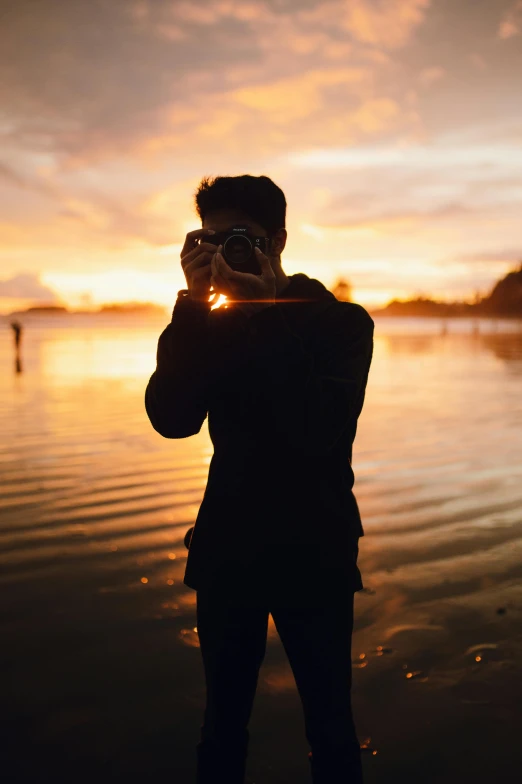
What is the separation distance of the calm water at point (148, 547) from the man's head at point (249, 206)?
2268mm

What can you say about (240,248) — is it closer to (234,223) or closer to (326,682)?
(234,223)

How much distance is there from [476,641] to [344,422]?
2.39 m

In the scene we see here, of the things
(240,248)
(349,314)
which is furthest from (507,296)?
(240,248)

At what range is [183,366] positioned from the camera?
5.14 ft

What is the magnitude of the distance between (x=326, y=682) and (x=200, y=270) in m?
1.23

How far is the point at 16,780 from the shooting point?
2334mm

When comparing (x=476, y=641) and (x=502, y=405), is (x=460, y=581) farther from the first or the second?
(x=502, y=405)

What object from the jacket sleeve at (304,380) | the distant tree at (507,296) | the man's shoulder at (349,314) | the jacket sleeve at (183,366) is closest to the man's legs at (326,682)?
the jacket sleeve at (304,380)

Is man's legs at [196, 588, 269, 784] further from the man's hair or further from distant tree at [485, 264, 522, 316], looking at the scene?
distant tree at [485, 264, 522, 316]

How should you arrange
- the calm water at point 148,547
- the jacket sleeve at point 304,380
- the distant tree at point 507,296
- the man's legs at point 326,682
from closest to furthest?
the jacket sleeve at point 304,380
the man's legs at point 326,682
the calm water at point 148,547
the distant tree at point 507,296

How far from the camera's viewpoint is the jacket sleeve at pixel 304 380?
1.51 m

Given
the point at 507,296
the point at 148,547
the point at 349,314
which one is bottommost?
the point at 148,547

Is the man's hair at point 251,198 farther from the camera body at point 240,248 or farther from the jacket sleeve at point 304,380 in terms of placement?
the jacket sleeve at point 304,380

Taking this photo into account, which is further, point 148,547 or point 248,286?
point 148,547
